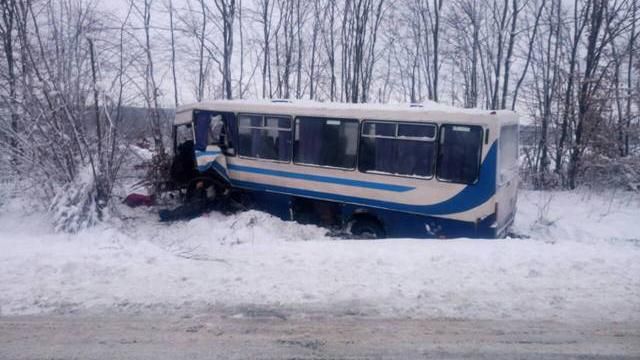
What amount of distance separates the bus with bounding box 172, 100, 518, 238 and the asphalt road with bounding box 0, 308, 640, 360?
442 cm

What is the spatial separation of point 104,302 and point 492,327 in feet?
13.4

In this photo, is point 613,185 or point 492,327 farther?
point 613,185

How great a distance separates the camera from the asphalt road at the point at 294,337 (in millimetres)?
4355

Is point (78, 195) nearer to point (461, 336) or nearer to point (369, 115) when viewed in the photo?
point (369, 115)

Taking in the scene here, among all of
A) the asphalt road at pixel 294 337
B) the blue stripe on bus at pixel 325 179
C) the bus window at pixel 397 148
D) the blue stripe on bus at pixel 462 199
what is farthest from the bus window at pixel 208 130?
the asphalt road at pixel 294 337

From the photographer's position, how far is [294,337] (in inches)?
184

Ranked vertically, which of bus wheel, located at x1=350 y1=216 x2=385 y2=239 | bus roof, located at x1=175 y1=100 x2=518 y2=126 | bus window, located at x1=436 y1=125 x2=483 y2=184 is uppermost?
bus roof, located at x1=175 y1=100 x2=518 y2=126

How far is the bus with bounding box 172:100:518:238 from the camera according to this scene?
29.9ft

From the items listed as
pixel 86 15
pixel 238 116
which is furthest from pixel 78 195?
pixel 86 15

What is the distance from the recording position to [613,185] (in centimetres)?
1644

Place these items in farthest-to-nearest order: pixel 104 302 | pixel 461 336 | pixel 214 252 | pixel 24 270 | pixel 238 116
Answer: pixel 238 116 < pixel 214 252 < pixel 24 270 < pixel 104 302 < pixel 461 336

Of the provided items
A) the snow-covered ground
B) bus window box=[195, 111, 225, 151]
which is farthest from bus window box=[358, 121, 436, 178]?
bus window box=[195, 111, 225, 151]

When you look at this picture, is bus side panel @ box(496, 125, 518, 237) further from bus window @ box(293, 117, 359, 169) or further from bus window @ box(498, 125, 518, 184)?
bus window @ box(293, 117, 359, 169)

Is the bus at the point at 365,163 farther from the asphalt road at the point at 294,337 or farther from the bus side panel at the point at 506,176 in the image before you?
the asphalt road at the point at 294,337
